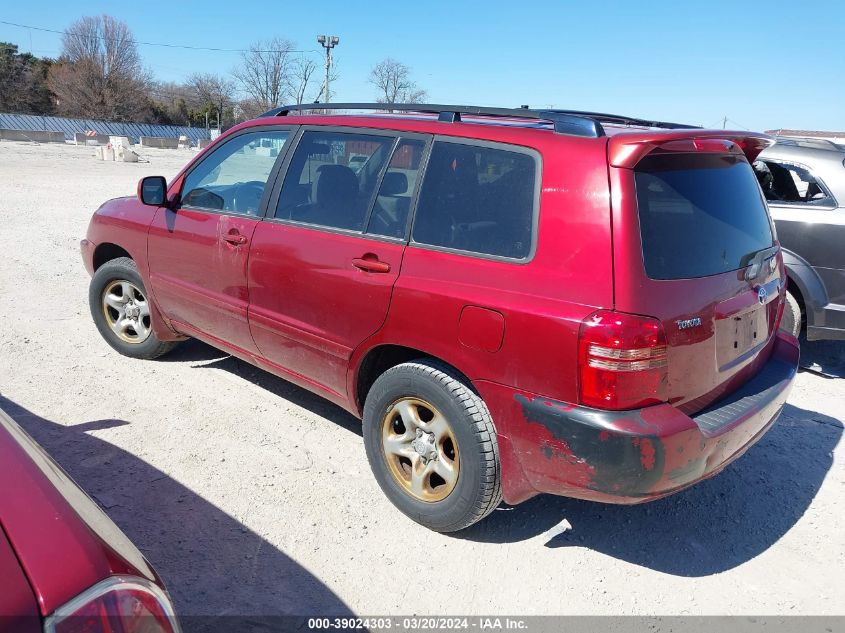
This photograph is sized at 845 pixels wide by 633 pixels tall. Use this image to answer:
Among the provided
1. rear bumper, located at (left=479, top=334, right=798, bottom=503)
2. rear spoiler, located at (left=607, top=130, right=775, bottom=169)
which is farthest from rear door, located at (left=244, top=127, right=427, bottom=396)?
rear spoiler, located at (left=607, top=130, right=775, bottom=169)

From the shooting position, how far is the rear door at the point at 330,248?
3125mm

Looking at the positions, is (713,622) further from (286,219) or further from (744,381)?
(286,219)

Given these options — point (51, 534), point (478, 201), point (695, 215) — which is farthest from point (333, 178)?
point (51, 534)

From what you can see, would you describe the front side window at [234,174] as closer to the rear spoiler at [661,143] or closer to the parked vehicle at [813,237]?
the rear spoiler at [661,143]

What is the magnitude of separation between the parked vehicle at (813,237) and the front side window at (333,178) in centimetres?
367

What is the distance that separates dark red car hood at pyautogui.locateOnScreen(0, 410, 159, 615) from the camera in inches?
49.8

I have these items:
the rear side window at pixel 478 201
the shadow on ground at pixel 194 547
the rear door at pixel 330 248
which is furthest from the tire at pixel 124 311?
the rear side window at pixel 478 201

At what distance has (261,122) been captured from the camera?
403 centimetres

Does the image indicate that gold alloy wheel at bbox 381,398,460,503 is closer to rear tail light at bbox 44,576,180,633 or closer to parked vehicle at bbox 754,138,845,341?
rear tail light at bbox 44,576,180,633

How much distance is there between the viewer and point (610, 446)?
7.88ft

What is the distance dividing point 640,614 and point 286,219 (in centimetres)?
261

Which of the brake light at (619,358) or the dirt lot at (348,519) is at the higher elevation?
the brake light at (619,358)

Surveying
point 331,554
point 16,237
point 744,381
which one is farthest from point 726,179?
point 16,237

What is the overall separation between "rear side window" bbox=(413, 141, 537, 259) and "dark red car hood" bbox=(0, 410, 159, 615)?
5.80 ft
